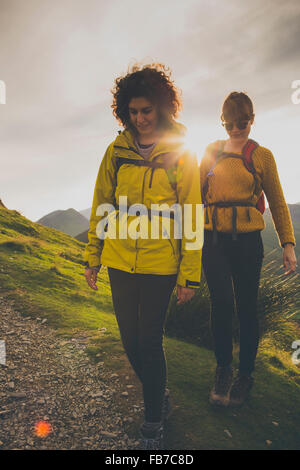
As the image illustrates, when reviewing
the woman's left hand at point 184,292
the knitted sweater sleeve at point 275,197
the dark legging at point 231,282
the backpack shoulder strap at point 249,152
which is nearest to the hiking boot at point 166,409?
the dark legging at point 231,282

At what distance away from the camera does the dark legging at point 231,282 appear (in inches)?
112

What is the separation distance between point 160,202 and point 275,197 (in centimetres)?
124

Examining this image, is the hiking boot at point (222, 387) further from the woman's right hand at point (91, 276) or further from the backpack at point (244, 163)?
the woman's right hand at point (91, 276)

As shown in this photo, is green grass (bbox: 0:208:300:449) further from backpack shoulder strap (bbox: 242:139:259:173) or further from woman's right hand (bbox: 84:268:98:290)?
backpack shoulder strap (bbox: 242:139:259:173)

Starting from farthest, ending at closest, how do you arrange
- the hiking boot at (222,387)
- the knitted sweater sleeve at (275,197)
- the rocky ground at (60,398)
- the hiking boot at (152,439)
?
the hiking boot at (222,387), the knitted sweater sleeve at (275,197), the rocky ground at (60,398), the hiking boot at (152,439)

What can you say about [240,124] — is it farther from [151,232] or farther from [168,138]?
[151,232]

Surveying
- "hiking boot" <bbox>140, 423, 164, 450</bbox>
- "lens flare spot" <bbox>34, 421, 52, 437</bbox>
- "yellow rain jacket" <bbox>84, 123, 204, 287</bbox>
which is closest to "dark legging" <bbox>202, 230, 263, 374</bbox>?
"yellow rain jacket" <bbox>84, 123, 204, 287</bbox>

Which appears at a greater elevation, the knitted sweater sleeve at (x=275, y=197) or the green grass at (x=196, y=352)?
the knitted sweater sleeve at (x=275, y=197)

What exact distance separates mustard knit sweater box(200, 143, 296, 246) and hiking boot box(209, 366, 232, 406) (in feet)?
4.44

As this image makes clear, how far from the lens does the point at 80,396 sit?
3182mm

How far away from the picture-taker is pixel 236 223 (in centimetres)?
279

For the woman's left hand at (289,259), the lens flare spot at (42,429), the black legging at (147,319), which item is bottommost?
the lens flare spot at (42,429)

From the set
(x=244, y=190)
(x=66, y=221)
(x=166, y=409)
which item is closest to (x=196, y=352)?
(x=166, y=409)
